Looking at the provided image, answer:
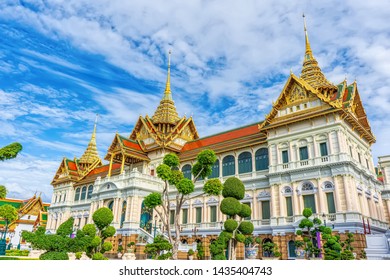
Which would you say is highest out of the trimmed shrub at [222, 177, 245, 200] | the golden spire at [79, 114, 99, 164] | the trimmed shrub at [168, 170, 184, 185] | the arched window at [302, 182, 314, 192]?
the golden spire at [79, 114, 99, 164]

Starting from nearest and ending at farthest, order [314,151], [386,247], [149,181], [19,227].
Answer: [386,247] → [314,151] → [149,181] → [19,227]

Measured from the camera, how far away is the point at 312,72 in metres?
29.7

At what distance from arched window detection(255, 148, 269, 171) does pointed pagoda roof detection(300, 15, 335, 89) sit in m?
7.44

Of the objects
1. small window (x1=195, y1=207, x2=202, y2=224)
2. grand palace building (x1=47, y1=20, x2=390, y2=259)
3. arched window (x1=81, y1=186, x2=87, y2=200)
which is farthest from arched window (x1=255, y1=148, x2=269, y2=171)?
arched window (x1=81, y1=186, x2=87, y2=200)

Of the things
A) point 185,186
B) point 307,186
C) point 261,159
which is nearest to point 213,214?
point 261,159

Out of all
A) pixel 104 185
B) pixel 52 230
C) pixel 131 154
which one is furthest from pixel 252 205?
pixel 52 230

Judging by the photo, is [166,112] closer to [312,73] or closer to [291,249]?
[312,73]

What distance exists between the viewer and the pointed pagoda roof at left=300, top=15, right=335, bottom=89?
91.1 feet

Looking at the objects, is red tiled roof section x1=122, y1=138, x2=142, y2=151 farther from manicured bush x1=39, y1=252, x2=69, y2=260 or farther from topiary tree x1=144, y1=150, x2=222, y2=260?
manicured bush x1=39, y1=252, x2=69, y2=260

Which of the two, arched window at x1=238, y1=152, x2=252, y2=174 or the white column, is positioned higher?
arched window at x1=238, y1=152, x2=252, y2=174

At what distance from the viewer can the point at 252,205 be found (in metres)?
27.0

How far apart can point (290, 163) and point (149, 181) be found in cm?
1586

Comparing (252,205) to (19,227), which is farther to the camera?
(19,227)

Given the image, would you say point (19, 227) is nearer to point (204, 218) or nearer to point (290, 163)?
point (204, 218)
